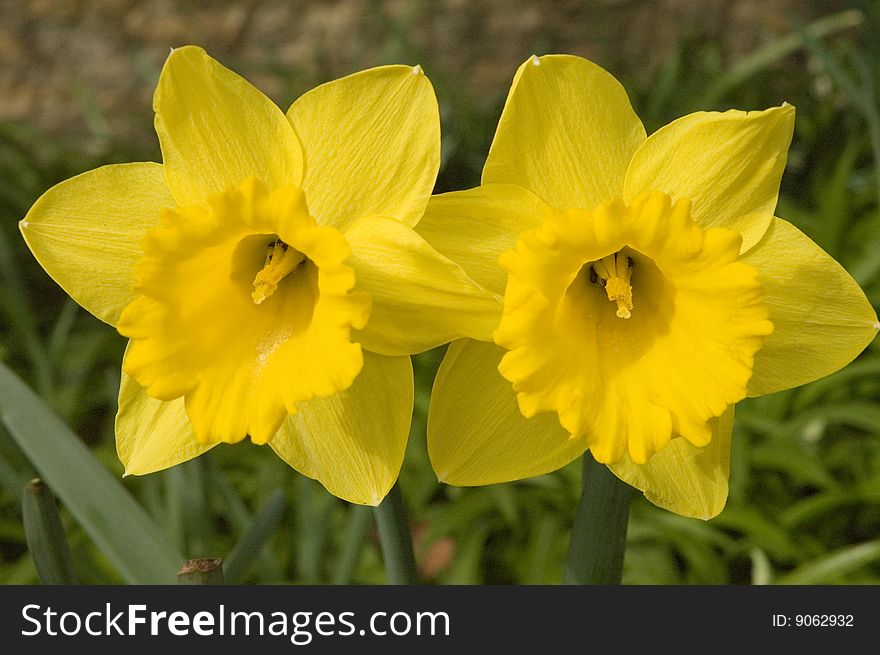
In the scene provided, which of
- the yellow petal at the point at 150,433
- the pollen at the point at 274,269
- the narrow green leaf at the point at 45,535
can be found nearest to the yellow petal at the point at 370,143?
the pollen at the point at 274,269

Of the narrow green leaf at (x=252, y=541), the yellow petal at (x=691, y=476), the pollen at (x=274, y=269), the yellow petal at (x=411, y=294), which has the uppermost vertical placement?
the yellow petal at (x=411, y=294)

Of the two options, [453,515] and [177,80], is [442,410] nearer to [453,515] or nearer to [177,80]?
[177,80]

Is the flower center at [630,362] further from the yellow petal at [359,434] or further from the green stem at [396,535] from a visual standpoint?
the green stem at [396,535]

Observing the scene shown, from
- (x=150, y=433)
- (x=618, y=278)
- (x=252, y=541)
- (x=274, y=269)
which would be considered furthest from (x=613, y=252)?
(x=252, y=541)

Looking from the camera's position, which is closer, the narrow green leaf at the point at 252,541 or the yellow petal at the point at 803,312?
the yellow petal at the point at 803,312

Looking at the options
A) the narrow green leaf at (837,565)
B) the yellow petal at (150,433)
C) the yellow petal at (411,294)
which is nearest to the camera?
the yellow petal at (411,294)

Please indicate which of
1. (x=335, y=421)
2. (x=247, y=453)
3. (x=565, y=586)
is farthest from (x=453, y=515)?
(x=335, y=421)
